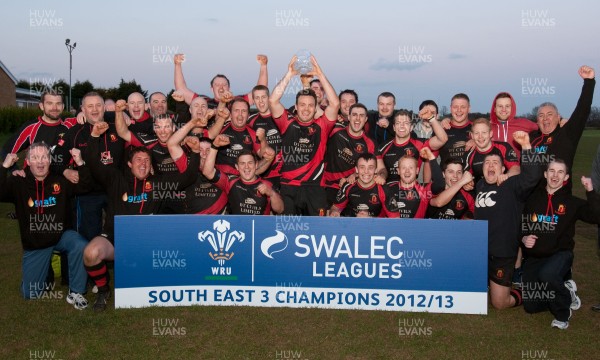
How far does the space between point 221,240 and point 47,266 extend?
2410 millimetres

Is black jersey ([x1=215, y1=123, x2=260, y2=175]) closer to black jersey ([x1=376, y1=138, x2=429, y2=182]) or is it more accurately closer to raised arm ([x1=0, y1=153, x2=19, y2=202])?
black jersey ([x1=376, y1=138, x2=429, y2=182])

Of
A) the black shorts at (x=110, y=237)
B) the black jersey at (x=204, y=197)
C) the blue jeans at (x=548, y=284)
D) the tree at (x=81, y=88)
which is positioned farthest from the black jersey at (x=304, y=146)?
the tree at (x=81, y=88)

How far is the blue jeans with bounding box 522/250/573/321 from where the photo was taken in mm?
6227

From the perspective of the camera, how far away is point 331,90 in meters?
7.35

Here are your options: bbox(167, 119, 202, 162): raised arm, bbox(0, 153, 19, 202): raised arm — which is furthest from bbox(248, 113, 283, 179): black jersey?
bbox(0, 153, 19, 202): raised arm

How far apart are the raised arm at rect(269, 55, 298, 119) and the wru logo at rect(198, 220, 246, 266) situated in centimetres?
205

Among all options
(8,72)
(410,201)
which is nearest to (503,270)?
(410,201)

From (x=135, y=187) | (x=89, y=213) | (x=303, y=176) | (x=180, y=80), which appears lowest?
(x=89, y=213)

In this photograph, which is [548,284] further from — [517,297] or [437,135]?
[437,135]

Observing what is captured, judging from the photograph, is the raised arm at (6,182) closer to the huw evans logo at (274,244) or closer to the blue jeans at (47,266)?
the blue jeans at (47,266)

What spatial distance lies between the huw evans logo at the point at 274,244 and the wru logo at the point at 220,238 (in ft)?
1.13

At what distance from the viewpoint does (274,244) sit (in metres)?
6.62

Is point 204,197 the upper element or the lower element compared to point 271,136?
lower

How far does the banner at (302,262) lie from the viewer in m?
6.52
